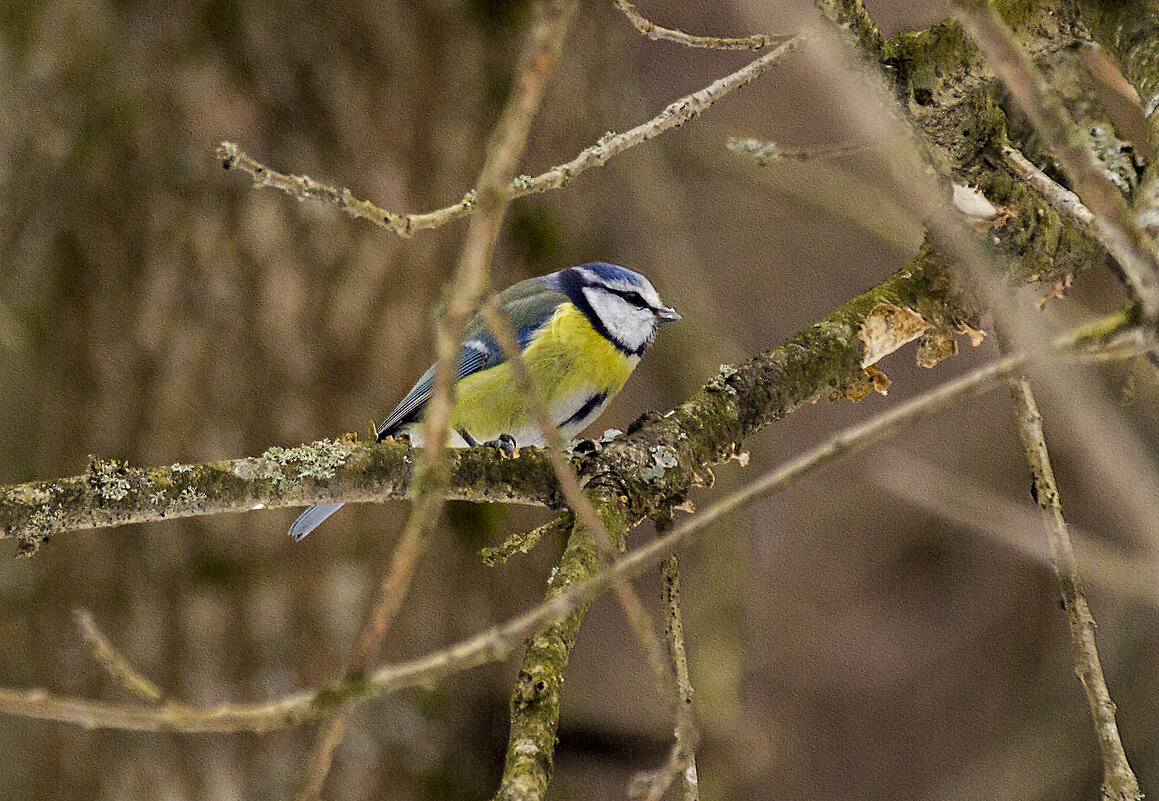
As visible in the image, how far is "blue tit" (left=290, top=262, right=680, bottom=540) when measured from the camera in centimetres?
150

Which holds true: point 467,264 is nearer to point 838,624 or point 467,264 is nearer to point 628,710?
point 628,710

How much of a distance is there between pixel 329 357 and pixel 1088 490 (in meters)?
1.81

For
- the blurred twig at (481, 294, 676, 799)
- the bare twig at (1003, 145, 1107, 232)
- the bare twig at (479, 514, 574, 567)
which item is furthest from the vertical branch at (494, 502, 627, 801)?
the bare twig at (1003, 145, 1107, 232)

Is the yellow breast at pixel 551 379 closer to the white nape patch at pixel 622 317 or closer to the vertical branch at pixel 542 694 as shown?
the white nape patch at pixel 622 317

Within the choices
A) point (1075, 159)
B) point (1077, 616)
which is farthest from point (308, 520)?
point (1075, 159)

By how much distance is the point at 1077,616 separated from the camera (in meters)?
0.84

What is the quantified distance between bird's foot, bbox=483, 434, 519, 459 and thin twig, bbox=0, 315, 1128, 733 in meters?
0.59

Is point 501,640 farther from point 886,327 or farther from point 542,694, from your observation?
point 886,327

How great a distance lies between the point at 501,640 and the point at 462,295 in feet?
0.48

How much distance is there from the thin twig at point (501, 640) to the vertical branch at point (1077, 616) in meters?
0.43

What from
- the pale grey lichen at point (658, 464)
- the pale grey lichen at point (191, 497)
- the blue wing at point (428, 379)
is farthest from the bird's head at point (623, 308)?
the pale grey lichen at point (191, 497)

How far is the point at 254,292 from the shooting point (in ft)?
5.59

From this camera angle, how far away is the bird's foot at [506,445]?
1.01m

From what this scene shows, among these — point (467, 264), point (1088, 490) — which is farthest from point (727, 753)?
point (467, 264)
